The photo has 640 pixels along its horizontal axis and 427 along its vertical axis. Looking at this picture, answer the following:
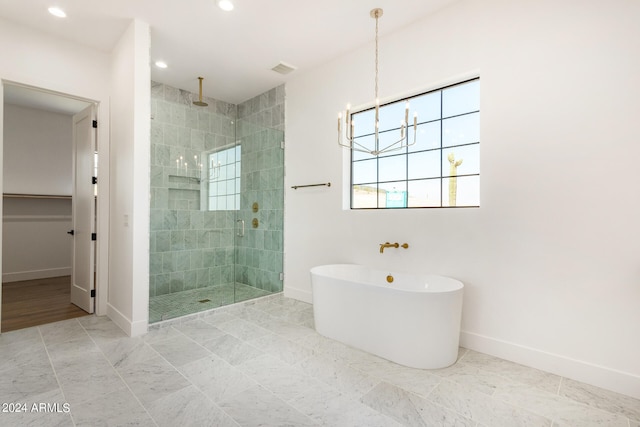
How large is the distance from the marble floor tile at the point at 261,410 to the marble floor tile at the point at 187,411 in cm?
6

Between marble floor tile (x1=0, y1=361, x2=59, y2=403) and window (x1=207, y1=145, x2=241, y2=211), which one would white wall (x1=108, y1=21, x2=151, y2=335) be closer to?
marble floor tile (x1=0, y1=361, x2=59, y2=403)

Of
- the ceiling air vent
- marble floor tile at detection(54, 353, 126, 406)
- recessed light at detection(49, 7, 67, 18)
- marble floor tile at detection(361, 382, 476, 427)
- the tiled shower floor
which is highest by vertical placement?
the ceiling air vent

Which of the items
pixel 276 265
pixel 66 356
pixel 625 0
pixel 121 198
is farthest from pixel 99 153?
pixel 625 0

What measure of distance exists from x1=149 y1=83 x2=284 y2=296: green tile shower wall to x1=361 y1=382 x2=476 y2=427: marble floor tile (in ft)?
8.04

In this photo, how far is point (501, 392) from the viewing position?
76.1 inches

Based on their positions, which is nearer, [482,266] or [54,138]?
[482,266]

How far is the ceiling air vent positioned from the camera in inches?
147

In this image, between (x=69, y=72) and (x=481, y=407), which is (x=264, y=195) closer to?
(x=69, y=72)

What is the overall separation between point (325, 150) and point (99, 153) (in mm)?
2506

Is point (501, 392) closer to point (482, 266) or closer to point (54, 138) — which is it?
point (482, 266)

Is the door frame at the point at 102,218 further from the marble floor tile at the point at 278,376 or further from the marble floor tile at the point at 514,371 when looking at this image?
the marble floor tile at the point at 514,371

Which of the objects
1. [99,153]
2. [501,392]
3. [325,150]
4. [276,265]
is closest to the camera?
[501,392]

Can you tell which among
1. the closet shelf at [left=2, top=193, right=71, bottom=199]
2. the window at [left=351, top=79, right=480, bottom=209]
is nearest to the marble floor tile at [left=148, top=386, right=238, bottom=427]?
the window at [left=351, top=79, right=480, bottom=209]

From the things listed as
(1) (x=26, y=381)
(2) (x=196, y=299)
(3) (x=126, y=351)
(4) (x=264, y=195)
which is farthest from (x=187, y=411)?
(4) (x=264, y=195)
